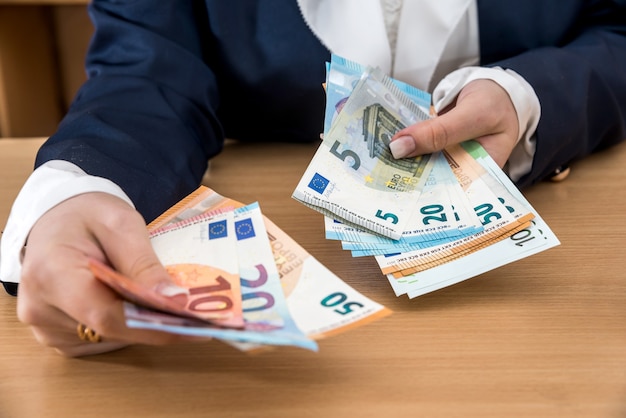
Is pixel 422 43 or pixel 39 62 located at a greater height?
pixel 422 43

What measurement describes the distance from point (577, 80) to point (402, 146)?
28 centimetres

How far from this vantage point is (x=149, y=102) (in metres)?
0.77

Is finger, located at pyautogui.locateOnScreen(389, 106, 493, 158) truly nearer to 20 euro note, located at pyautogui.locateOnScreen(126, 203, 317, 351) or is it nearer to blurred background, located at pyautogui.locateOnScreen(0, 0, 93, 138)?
20 euro note, located at pyautogui.locateOnScreen(126, 203, 317, 351)

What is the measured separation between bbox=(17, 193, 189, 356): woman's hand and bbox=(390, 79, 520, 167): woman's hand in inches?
11.1

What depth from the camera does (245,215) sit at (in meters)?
0.59

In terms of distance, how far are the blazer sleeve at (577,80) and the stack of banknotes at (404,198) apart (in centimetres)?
12

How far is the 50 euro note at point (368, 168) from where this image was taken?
0.63m

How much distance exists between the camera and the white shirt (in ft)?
2.49

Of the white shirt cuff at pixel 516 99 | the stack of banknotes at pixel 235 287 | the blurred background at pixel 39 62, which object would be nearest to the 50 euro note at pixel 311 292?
the stack of banknotes at pixel 235 287

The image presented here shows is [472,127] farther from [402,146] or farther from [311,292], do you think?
[311,292]

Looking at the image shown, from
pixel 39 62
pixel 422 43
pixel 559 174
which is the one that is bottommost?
pixel 39 62

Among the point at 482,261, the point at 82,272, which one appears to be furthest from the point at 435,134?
the point at 82,272

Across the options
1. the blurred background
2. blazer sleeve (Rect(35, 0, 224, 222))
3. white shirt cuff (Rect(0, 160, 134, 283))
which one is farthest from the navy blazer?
the blurred background

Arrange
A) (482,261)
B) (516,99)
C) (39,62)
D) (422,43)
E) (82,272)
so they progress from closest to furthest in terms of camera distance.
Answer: (82,272), (482,261), (516,99), (422,43), (39,62)
